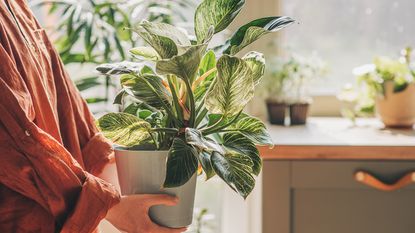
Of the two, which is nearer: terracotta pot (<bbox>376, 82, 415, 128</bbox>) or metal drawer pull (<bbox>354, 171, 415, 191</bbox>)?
metal drawer pull (<bbox>354, 171, 415, 191</bbox>)

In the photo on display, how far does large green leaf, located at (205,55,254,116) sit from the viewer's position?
3.06 feet

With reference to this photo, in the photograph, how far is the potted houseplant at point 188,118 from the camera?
3.08 feet

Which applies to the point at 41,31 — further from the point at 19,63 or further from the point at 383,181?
the point at 383,181

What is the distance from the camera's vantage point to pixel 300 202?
1.78 metres

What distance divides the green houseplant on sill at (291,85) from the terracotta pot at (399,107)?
249 millimetres

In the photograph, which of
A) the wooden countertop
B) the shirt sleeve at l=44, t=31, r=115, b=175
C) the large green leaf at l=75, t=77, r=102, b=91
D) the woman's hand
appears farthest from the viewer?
the large green leaf at l=75, t=77, r=102, b=91

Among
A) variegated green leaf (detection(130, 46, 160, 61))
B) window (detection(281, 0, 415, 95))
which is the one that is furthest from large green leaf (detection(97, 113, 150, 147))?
window (detection(281, 0, 415, 95))

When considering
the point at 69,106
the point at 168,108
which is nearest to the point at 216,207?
the point at 69,106

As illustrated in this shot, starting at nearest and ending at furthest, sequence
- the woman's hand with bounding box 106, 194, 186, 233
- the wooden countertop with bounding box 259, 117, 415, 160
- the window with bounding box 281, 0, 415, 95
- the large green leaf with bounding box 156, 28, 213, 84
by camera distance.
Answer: the large green leaf with bounding box 156, 28, 213, 84 → the woman's hand with bounding box 106, 194, 186, 233 → the wooden countertop with bounding box 259, 117, 415, 160 → the window with bounding box 281, 0, 415, 95

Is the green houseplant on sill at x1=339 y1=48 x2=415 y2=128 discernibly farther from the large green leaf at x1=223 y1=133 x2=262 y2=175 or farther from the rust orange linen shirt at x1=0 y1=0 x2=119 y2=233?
the rust orange linen shirt at x1=0 y1=0 x2=119 y2=233

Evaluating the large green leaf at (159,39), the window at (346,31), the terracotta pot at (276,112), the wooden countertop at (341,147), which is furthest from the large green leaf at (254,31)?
the window at (346,31)

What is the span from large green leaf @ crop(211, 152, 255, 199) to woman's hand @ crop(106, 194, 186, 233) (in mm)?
118

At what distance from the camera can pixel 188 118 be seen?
102 cm

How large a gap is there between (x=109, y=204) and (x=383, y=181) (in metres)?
1.02
